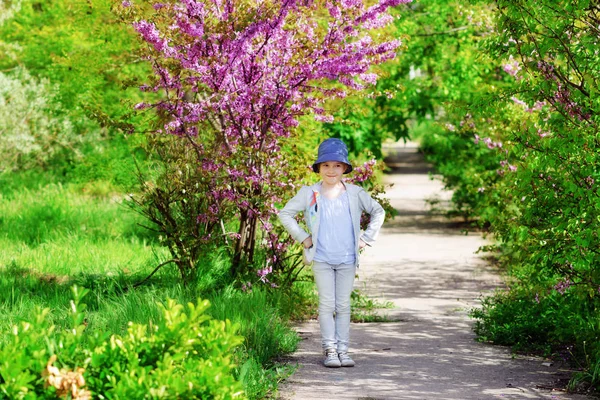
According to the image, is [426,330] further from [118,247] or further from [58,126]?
[58,126]

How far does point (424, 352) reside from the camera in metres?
7.68

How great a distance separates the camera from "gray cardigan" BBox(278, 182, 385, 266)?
7.16 meters

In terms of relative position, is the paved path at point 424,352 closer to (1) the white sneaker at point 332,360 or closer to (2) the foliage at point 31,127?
(1) the white sneaker at point 332,360

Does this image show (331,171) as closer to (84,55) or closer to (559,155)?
(559,155)

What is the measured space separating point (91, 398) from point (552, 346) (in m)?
4.62

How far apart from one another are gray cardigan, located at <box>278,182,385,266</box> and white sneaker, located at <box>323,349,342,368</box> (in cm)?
68

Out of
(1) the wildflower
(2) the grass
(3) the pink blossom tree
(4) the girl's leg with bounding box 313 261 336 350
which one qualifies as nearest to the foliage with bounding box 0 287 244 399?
(1) the wildflower

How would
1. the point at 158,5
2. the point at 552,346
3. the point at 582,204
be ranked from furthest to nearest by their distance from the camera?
the point at 158,5 → the point at 552,346 → the point at 582,204

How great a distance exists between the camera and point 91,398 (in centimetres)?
430

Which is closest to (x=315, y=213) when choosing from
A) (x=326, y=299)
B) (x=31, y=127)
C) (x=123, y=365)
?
(x=326, y=299)

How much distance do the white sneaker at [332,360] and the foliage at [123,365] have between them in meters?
2.44

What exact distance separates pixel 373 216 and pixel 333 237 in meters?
0.35

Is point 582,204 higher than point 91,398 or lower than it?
higher

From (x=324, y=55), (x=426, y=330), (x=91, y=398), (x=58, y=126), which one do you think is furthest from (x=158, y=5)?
(x=58, y=126)
